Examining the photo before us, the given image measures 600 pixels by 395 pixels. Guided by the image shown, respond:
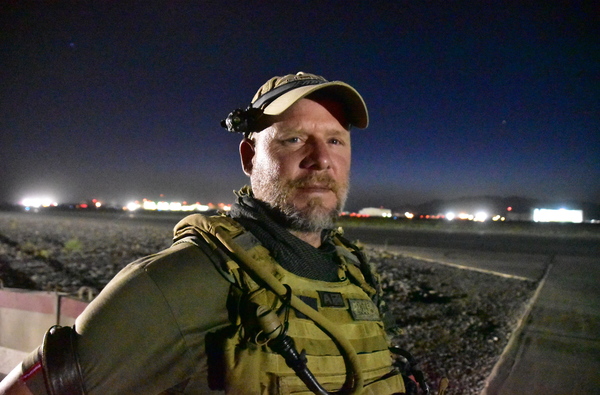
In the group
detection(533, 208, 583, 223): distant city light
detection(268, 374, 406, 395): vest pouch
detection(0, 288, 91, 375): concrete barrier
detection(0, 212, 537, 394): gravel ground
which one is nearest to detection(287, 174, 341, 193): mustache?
detection(268, 374, 406, 395): vest pouch

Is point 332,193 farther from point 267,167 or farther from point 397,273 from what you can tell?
point 397,273

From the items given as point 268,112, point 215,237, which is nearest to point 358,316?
point 215,237

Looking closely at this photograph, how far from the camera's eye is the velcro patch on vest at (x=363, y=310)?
163cm

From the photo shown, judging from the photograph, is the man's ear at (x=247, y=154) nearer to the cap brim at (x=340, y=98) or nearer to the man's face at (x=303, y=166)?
the man's face at (x=303, y=166)

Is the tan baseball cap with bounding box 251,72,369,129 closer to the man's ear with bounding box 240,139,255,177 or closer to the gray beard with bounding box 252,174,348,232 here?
the man's ear with bounding box 240,139,255,177

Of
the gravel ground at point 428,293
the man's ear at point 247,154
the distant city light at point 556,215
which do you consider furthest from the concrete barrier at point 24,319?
the distant city light at point 556,215

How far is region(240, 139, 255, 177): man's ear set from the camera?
6.47 feet

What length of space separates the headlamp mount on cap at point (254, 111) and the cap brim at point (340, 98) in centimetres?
4

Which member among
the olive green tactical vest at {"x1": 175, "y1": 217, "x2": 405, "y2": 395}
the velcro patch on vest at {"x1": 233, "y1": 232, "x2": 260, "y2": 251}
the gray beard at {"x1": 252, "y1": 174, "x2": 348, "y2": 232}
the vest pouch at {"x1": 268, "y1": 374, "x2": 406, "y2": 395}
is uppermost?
the gray beard at {"x1": 252, "y1": 174, "x2": 348, "y2": 232}

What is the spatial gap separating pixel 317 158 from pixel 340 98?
383 millimetres

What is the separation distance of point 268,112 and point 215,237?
2.06ft

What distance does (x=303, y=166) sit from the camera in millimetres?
1752

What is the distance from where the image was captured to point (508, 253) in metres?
14.6

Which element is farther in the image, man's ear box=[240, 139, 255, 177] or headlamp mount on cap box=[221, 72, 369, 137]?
man's ear box=[240, 139, 255, 177]
